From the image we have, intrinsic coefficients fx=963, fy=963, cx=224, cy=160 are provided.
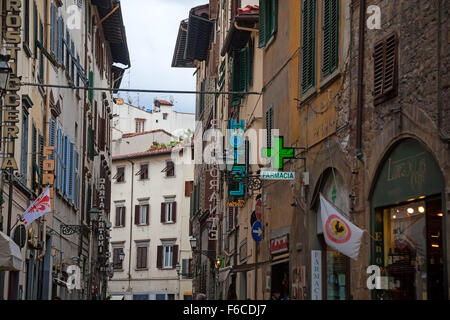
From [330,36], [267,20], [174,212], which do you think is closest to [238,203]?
[267,20]

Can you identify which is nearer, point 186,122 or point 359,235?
point 359,235

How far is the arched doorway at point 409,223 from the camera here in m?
12.1

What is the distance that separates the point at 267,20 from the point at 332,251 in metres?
7.83

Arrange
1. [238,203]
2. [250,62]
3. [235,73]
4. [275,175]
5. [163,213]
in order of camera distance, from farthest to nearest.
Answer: [163,213] < [235,73] < [238,203] < [250,62] < [275,175]

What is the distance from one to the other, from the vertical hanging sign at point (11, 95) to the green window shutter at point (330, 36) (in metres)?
5.41

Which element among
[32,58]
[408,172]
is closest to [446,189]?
[408,172]

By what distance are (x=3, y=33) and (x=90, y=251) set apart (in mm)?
19655

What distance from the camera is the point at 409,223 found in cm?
1295

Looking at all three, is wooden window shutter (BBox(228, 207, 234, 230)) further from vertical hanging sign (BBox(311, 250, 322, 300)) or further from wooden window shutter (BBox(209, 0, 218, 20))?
Answer: vertical hanging sign (BBox(311, 250, 322, 300))

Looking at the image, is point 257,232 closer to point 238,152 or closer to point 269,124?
point 269,124

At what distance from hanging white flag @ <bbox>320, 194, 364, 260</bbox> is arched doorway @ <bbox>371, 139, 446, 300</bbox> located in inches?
25.6

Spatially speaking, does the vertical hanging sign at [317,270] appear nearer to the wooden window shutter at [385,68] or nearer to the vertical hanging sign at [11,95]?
the wooden window shutter at [385,68]
